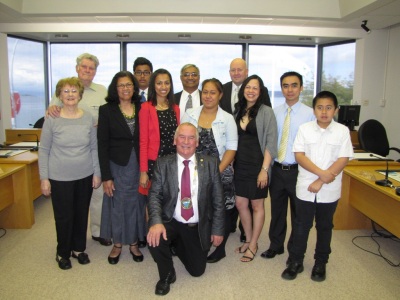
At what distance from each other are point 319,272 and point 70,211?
1.96m

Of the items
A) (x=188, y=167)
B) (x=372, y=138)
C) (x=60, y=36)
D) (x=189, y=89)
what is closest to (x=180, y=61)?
(x=60, y=36)

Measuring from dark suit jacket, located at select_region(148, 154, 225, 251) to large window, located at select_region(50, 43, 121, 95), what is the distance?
5.45 metres

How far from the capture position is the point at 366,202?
3.14m

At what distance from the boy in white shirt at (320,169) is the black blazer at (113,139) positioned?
1266 millimetres

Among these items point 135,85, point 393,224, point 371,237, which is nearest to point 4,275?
point 135,85

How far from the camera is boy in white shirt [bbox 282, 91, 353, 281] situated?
2.33 meters

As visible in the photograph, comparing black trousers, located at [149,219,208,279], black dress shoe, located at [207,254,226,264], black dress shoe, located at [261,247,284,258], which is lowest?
black dress shoe, located at [207,254,226,264]

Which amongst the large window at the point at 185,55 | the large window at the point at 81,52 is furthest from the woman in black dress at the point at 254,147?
the large window at the point at 81,52

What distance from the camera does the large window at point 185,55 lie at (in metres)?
7.18

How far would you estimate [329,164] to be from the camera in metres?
2.37

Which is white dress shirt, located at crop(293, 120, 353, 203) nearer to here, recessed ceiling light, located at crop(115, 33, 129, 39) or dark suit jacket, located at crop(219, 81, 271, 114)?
dark suit jacket, located at crop(219, 81, 271, 114)

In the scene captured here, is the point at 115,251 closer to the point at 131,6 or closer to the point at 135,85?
the point at 135,85

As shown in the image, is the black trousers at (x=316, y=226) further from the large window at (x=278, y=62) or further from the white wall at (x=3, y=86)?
the white wall at (x=3, y=86)

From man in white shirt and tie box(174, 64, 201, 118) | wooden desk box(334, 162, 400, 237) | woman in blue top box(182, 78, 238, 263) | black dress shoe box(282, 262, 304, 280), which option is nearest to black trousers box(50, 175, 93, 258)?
woman in blue top box(182, 78, 238, 263)
